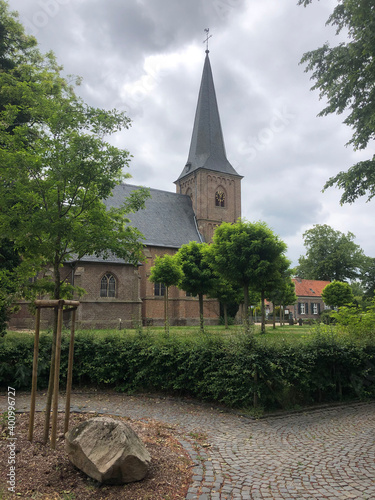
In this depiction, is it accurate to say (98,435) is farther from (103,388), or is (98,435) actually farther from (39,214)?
(103,388)

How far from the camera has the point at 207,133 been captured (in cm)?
4156

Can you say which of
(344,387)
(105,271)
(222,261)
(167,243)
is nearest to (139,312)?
(105,271)

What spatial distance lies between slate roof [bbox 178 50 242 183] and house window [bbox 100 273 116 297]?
16.9 meters

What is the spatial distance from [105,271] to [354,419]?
24225 millimetres

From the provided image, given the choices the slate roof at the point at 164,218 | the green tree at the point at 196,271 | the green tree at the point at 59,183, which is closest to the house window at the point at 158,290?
the slate roof at the point at 164,218

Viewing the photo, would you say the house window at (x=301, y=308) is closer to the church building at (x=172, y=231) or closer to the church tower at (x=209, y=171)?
the church building at (x=172, y=231)

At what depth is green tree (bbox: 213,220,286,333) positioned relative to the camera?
2014 cm

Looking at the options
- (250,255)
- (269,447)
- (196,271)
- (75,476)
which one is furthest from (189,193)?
(75,476)

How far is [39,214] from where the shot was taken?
21.3 feet

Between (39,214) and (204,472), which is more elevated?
(39,214)

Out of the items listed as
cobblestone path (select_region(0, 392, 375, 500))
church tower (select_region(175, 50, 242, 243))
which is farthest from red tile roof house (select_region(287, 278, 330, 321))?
cobblestone path (select_region(0, 392, 375, 500))

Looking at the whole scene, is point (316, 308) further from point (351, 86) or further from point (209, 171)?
point (351, 86)

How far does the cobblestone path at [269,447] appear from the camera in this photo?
13.2 feet

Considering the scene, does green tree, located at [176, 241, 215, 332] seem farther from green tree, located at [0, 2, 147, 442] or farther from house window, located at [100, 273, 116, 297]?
green tree, located at [0, 2, 147, 442]
